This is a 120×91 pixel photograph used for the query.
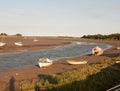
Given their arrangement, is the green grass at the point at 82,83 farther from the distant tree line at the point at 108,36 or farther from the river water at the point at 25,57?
the distant tree line at the point at 108,36

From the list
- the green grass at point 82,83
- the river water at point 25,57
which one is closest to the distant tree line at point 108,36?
the river water at point 25,57

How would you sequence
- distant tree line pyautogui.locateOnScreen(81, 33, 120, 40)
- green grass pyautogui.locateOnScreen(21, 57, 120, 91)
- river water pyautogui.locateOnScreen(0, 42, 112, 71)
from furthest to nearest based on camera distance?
distant tree line pyautogui.locateOnScreen(81, 33, 120, 40) < river water pyautogui.locateOnScreen(0, 42, 112, 71) < green grass pyautogui.locateOnScreen(21, 57, 120, 91)

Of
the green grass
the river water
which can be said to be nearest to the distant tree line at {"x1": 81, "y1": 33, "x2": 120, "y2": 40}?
the river water

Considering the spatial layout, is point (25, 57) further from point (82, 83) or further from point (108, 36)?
point (108, 36)

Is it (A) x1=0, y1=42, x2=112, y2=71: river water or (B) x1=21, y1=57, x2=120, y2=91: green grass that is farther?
Answer: (A) x1=0, y1=42, x2=112, y2=71: river water

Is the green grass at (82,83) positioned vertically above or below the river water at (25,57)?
above

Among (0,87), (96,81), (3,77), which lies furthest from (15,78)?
(96,81)

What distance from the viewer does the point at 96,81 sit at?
19953 millimetres

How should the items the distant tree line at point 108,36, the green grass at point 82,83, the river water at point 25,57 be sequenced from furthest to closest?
the distant tree line at point 108,36 → the river water at point 25,57 → the green grass at point 82,83

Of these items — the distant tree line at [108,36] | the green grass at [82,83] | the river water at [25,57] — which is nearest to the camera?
the green grass at [82,83]

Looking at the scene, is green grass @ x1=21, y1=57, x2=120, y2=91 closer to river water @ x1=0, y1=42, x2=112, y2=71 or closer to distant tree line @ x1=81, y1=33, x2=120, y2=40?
river water @ x1=0, y1=42, x2=112, y2=71

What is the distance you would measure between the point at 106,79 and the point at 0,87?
25.9 ft

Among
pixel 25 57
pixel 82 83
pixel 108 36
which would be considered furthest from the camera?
pixel 108 36

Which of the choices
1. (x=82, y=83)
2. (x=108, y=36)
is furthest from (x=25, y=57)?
(x=108, y=36)
